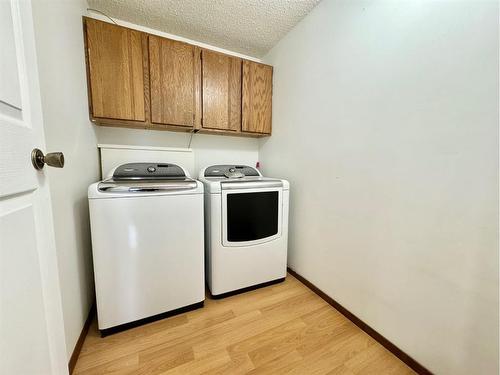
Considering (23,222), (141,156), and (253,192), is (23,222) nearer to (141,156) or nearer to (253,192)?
(253,192)

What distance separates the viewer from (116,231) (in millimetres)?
1154

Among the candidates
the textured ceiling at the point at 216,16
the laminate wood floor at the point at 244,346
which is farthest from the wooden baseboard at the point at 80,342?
the textured ceiling at the point at 216,16

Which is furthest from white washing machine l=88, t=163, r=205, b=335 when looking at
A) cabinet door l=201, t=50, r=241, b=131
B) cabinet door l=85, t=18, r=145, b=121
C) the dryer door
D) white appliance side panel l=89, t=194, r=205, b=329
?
cabinet door l=201, t=50, r=241, b=131

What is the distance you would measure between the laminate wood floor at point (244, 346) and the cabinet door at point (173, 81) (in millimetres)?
1462

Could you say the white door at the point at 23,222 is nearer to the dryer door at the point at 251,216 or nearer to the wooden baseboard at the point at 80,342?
the wooden baseboard at the point at 80,342

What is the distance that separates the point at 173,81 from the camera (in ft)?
5.30

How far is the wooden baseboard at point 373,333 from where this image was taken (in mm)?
1029

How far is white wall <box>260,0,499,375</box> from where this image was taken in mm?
810

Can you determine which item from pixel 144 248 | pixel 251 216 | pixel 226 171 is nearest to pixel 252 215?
pixel 251 216

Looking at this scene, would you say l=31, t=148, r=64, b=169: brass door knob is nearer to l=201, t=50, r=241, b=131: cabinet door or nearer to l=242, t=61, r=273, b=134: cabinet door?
l=201, t=50, r=241, b=131: cabinet door

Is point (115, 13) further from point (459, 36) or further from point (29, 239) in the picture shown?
point (459, 36)

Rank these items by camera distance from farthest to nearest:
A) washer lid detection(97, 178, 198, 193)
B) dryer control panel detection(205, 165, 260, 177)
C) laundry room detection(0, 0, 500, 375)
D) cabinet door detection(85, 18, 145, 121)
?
dryer control panel detection(205, 165, 260, 177) → cabinet door detection(85, 18, 145, 121) → washer lid detection(97, 178, 198, 193) → laundry room detection(0, 0, 500, 375)

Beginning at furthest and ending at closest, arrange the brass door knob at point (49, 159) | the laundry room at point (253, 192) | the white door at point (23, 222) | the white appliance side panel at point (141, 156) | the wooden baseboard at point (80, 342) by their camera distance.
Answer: the white appliance side panel at point (141, 156)
the wooden baseboard at point (80, 342)
the laundry room at point (253, 192)
the brass door knob at point (49, 159)
the white door at point (23, 222)

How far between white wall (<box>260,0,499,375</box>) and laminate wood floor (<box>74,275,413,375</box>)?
0.18 meters
